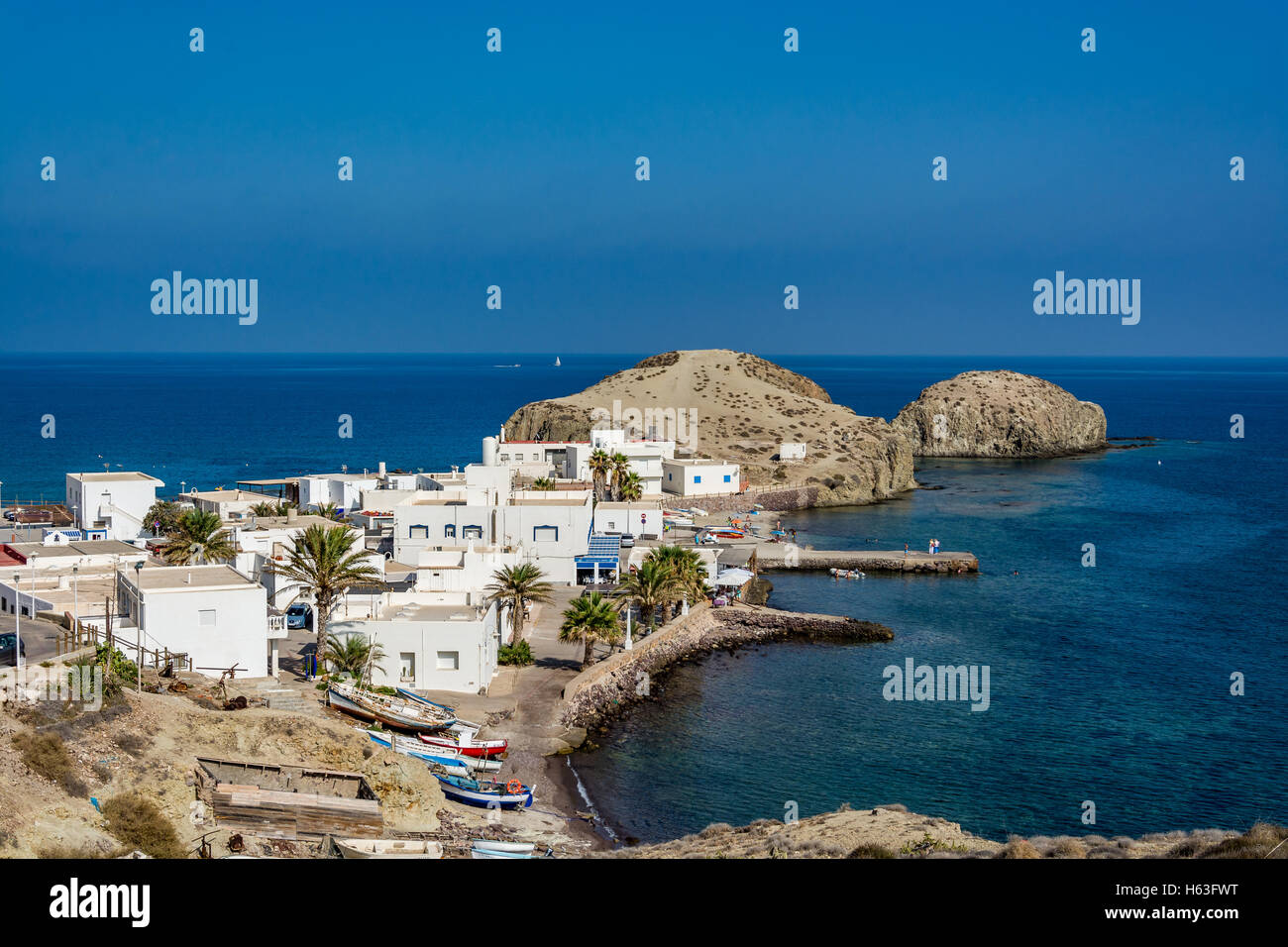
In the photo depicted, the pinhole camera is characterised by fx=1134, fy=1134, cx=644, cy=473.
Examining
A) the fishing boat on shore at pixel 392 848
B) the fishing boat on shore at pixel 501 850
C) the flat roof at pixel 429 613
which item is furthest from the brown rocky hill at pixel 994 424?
the fishing boat on shore at pixel 392 848

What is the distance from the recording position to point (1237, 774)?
3325 cm

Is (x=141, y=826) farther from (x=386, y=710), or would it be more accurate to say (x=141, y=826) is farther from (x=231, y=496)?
(x=231, y=496)

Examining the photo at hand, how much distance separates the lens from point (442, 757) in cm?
2883

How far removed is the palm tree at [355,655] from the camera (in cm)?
3238

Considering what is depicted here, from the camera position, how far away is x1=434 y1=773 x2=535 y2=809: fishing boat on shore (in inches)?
1065

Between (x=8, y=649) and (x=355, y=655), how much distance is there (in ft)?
29.1

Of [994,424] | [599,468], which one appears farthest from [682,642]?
[994,424]

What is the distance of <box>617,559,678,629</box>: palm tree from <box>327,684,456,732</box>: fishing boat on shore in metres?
14.5

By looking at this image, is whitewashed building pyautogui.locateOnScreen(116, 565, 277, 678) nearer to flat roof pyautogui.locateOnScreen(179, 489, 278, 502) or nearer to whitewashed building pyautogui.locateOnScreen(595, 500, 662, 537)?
whitewashed building pyautogui.locateOnScreen(595, 500, 662, 537)

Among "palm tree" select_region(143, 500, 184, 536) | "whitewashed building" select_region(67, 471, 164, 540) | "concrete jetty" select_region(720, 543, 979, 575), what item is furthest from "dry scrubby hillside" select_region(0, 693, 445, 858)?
"concrete jetty" select_region(720, 543, 979, 575)
